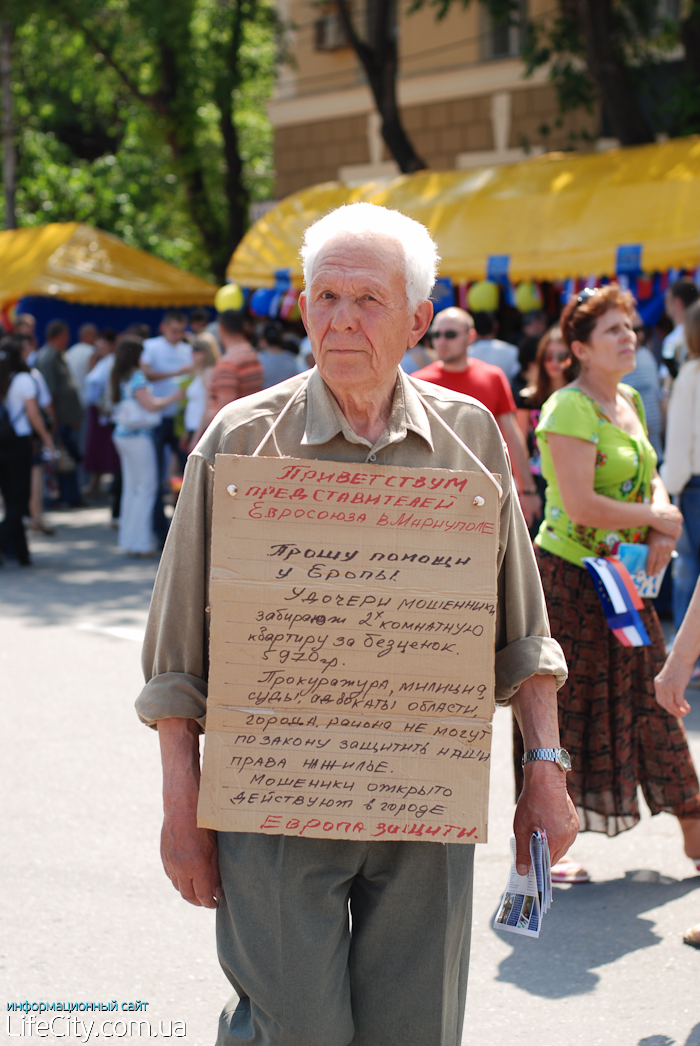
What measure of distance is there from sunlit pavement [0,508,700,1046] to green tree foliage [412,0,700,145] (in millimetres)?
10131

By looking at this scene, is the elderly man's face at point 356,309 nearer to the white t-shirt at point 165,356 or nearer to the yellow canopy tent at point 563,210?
the yellow canopy tent at point 563,210

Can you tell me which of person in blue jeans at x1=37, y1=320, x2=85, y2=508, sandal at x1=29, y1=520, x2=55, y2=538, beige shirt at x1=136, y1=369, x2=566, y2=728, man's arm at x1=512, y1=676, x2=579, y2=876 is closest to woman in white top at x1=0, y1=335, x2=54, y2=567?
sandal at x1=29, y1=520, x2=55, y2=538

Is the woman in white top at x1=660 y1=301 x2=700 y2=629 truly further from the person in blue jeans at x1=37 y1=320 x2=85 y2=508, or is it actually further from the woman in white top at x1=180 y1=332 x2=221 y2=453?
the person in blue jeans at x1=37 y1=320 x2=85 y2=508

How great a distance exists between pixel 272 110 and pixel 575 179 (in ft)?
35.4

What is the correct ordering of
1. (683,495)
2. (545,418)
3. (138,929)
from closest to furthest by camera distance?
(138,929), (545,418), (683,495)

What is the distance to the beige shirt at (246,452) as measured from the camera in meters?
2.13

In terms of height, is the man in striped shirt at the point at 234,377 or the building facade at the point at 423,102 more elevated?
the building facade at the point at 423,102

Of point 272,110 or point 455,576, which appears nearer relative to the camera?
point 455,576

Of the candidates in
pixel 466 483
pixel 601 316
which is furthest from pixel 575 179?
pixel 466 483

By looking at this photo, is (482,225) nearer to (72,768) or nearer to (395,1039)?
(72,768)

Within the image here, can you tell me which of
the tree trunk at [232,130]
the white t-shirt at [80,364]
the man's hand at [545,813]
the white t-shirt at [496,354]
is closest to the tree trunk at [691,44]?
the white t-shirt at [496,354]

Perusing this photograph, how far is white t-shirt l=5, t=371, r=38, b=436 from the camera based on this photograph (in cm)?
1090

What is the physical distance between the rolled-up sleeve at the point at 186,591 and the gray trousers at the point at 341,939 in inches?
11.3

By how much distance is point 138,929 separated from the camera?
12.2ft
